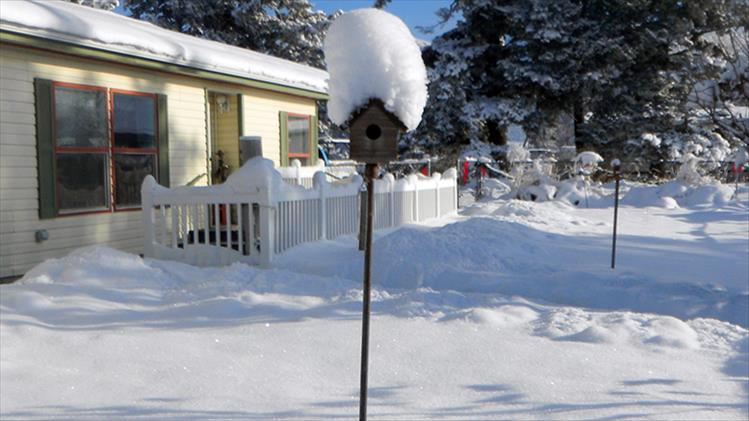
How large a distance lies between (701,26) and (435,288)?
20098 millimetres

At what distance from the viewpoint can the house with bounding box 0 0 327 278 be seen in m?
6.98

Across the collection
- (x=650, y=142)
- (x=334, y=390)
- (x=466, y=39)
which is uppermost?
(x=466, y=39)

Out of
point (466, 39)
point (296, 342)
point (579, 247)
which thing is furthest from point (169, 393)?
point (466, 39)

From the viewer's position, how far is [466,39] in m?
22.7

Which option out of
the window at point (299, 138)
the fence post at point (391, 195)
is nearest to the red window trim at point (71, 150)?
the fence post at point (391, 195)

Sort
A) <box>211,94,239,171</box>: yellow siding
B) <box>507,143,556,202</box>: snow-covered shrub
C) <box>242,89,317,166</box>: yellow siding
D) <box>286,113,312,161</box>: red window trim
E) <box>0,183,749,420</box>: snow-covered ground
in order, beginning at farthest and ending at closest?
<box>507,143,556,202</box>: snow-covered shrub < <box>286,113,312,161</box>: red window trim < <box>242,89,317,166</box>: yellow siding < <box>211,94,239,171</box>: yellow siding < <box>0,183,749,420</box>: snow-covered ground

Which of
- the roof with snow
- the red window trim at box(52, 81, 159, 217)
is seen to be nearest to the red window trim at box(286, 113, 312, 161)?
the roof with snow

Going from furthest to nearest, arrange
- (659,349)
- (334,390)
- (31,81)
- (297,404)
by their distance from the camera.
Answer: (31,81) → (659,349) → (334,390) → (297,404)

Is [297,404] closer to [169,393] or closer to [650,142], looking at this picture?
[169,393]

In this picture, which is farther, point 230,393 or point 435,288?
point 435,288

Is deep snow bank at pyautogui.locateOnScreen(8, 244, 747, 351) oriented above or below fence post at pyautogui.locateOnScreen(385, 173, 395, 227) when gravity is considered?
below

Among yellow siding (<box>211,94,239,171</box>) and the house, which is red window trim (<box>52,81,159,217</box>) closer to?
the house

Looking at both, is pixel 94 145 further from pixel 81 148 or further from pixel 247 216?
pixel 247 216

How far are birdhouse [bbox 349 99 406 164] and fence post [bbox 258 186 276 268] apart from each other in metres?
4.35
